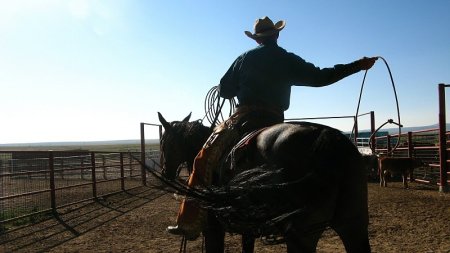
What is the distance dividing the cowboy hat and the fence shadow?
2297 mm

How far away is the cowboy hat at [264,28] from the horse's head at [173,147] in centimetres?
120

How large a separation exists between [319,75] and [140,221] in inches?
245

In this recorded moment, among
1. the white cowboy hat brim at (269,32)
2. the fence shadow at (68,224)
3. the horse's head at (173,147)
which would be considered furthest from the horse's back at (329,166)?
the fence shadow at (68,224)

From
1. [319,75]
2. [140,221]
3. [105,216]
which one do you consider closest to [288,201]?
[319,75]

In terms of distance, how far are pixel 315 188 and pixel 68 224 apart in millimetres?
7263

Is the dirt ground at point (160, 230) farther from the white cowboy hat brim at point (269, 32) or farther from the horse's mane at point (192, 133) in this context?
the white cowboy hat brim at point (269, 32)

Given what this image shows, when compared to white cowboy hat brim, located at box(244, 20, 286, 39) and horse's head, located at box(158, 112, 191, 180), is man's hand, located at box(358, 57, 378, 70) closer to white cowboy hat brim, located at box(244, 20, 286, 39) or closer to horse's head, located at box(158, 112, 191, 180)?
white cowboy hat brim, located at box(244, 20, 286, 39)

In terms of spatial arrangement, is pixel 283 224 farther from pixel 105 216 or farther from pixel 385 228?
pixel 105 216

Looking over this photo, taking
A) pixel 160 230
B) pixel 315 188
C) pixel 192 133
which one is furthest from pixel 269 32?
pixel 160 230

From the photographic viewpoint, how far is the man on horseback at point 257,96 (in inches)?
123

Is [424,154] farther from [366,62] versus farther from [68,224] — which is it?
[366,62]

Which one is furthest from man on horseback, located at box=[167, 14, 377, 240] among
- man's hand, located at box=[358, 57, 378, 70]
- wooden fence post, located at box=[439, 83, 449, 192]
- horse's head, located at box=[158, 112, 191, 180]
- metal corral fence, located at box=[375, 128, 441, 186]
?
metal corral fence, located at box=[375, 128, 441, 186]

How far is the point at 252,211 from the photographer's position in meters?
2.39

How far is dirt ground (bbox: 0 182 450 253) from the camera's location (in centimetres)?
582
